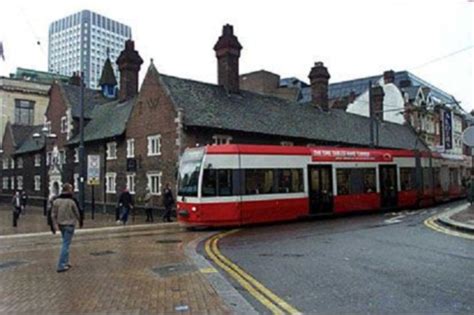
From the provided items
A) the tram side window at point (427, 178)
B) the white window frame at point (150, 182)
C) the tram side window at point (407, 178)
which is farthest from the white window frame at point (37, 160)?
the tram side window at point (427, 178)

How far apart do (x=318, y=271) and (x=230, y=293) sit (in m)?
2.53

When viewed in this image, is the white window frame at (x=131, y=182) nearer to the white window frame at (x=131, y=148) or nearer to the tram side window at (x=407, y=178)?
the white window frame at (x=131, y=148)

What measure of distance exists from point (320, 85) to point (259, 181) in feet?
85.7

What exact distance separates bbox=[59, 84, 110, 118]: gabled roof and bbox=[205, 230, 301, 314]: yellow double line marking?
33.2m

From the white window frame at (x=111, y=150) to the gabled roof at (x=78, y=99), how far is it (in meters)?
7.36

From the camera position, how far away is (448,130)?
221 feet

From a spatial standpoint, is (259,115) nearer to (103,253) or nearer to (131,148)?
(131,148)

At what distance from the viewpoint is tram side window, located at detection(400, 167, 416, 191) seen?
1073 inches

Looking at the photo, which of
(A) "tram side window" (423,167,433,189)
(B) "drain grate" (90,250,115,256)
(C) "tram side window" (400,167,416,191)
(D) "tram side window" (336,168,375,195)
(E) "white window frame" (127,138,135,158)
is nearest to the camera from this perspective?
(B) "drain grate" (90,250,115,256)

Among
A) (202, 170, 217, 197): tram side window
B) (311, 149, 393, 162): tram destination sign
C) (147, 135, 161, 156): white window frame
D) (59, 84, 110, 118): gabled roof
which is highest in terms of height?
(59, 84, 110, 118): gabled roof

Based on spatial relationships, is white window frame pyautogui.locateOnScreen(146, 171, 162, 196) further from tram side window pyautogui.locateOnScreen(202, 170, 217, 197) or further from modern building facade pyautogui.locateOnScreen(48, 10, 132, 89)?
tram side window pyautogui.locateOnScreen(202, 170, 217, 197)

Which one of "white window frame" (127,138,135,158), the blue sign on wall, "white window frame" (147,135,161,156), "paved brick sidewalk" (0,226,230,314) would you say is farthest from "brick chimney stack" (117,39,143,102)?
the blue sign on wall

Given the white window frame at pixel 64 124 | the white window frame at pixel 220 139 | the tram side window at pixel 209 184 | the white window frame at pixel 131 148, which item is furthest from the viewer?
the white window frame at pixel 64 124

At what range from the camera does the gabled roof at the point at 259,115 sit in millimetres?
30188
